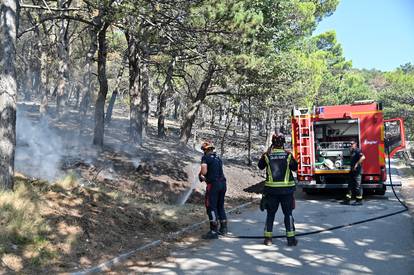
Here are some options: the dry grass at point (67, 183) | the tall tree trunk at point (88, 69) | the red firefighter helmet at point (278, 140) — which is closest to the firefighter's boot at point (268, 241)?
the red firefighter helmet at point (278, 140)

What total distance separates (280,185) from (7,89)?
17.0 ft

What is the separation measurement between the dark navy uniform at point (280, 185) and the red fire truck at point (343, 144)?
6595mm

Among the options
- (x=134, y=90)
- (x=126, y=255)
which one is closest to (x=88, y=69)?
(x=134, y=90)

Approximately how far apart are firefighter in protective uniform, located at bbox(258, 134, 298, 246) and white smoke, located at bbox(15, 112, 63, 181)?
18.4ft

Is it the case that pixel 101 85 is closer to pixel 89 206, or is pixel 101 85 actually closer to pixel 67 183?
pixel 67 183

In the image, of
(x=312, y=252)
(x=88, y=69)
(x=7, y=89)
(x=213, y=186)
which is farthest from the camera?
(x=88, y=69)

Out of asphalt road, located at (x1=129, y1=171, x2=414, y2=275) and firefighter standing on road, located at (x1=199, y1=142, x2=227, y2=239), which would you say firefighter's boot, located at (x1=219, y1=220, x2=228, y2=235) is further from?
asphalt road, located at (x1=129, y1=171, x2=414, y2=275)

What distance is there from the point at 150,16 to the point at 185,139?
10.6m

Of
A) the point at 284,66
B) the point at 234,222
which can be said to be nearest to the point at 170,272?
the point at 234,222

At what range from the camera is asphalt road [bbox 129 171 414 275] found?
6.46 meters

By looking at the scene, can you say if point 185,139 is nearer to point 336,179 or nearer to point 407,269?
point 336,179

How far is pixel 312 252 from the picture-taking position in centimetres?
737

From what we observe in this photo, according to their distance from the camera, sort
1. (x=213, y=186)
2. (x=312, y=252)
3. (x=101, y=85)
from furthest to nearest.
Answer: (x=101, y=85) < (x=213, y=186) < (x=312, y=252)

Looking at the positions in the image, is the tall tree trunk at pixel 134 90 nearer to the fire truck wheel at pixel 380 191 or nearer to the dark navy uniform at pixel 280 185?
the fire truck wheel at pixel 380 191
